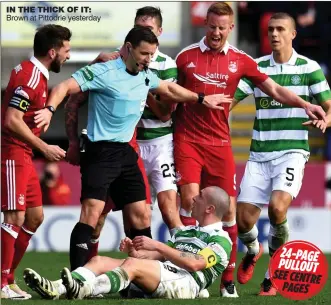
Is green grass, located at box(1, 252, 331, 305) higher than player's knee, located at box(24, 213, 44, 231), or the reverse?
player's knee, located at box(24, 213, 44, 231)

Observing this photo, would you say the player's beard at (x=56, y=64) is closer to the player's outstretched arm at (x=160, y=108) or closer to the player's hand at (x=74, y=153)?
the player's hand at (x=74, y=153)

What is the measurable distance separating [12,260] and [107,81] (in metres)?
1.90

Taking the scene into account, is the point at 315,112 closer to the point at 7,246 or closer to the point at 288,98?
the point at 288,98

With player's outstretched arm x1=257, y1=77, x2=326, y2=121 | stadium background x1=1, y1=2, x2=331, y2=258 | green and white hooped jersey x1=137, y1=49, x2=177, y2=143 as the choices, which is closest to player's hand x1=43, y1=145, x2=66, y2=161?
green and white hooped jersey x1=137, y1=49, x2=177, y2=143

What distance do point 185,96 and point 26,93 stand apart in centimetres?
156

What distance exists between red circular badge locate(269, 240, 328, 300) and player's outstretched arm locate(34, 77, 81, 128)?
227 centimetres

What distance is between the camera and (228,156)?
11.9 metres

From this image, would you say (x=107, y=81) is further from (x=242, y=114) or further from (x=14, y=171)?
(x=242, y=114)

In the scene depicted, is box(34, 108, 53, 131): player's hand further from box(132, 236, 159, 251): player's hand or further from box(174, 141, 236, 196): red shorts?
box(174, 141, 236, 196): red shorts

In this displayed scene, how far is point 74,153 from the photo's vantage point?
10633 millimetres

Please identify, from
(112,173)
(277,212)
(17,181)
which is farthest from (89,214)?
(277,212)

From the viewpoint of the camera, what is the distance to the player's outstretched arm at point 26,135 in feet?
33.0

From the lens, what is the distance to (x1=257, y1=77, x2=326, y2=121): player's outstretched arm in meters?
11.4

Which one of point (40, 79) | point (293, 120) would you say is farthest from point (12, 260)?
point (293, 120)
